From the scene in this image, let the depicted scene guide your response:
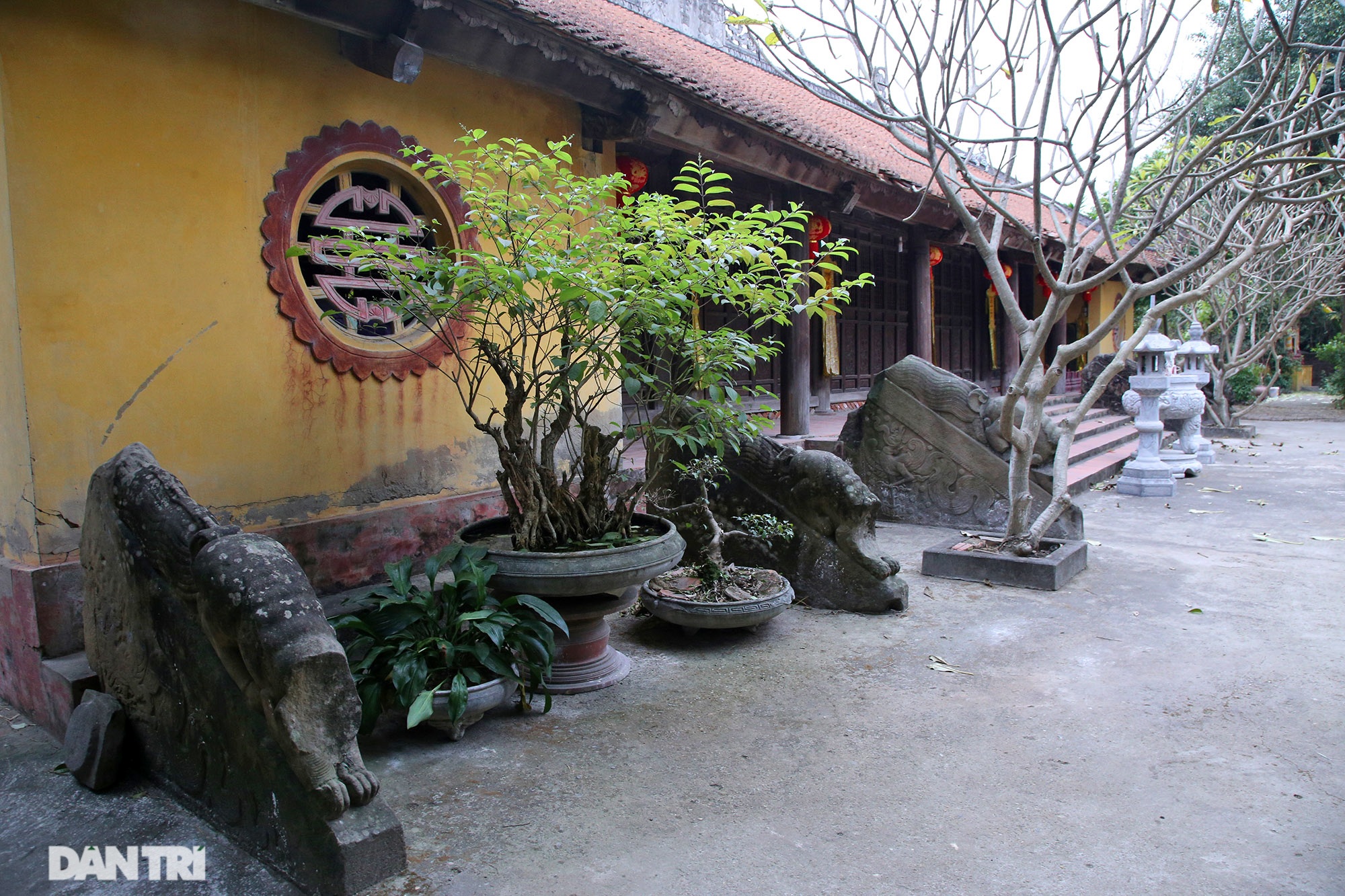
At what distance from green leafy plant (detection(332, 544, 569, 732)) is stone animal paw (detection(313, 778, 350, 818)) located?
0.72 meters

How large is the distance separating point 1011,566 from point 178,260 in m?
4.69

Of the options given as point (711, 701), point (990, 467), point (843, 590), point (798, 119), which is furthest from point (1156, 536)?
point (711, 701)

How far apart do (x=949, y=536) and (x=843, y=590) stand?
2128mm

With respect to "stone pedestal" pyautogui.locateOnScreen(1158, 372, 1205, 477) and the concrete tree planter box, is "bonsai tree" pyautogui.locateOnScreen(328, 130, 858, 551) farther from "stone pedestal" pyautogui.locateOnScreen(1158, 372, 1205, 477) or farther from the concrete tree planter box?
"stone pedestal" pyautogui.locateOnScreen(1158, 372, 1205, 477)

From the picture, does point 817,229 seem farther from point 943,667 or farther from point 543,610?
point 543,610

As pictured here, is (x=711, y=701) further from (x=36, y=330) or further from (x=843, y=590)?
(x=36, y=330)

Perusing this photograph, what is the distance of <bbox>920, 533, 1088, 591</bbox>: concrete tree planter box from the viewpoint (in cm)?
512

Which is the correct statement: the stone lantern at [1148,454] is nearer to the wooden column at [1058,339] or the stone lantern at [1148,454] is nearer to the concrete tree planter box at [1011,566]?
the concrete tree planter box at [1011,566]

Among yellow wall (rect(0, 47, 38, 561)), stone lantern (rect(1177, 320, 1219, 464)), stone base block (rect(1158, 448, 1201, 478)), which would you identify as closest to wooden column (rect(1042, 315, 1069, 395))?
stone lantern (rect(1177, 320, 1219, 464))

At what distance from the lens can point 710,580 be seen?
4348 millimetres

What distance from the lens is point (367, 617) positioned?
331 cm

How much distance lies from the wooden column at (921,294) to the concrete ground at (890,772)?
224 inches

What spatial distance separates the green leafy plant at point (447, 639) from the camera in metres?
3.03

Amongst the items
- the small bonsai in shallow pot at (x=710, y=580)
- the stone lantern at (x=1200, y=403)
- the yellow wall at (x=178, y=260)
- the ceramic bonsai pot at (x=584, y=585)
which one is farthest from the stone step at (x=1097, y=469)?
the yellow wall at (x=178, y=260)
